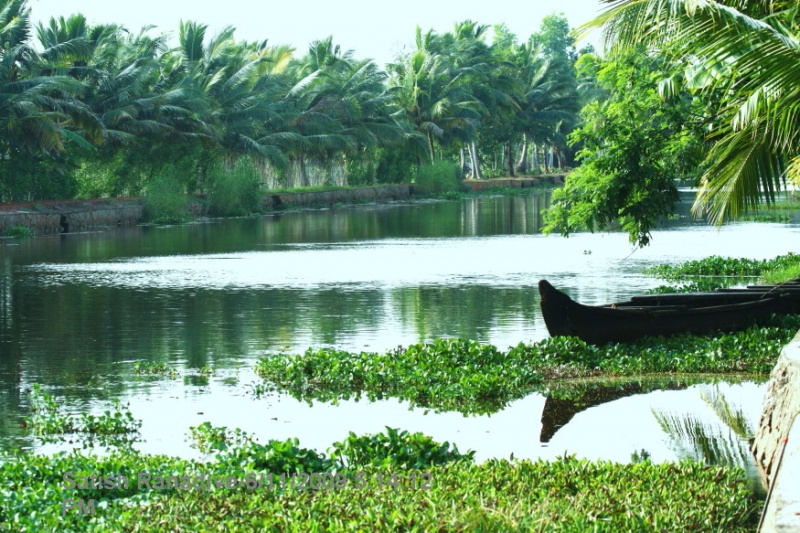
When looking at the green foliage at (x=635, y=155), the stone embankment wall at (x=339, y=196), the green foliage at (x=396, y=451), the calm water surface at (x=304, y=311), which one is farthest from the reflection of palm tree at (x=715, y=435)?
the stone embankment wall at (x=339, y=196)

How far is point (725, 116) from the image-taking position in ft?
50.5

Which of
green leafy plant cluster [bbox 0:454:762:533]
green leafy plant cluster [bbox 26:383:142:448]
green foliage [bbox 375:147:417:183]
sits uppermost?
green foliage [bbox 375:147:417:183]

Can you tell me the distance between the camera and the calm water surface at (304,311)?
37.2 ft

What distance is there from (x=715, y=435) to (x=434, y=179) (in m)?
59.6

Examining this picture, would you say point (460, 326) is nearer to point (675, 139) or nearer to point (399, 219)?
point (675, 139)

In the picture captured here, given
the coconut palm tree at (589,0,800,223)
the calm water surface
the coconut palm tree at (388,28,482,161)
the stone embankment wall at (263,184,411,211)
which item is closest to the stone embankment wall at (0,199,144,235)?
the calm water surface

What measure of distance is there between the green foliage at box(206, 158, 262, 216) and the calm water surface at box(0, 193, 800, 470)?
6.71 m

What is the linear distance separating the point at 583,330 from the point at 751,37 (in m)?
3.97

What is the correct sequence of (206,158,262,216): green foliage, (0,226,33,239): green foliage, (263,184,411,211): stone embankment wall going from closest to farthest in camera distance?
(0,226,33,239): green foliage, (206,158,262,216): green foliage, (263,184,411,211): stone embankment wall

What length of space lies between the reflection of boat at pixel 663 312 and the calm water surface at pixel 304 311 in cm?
159

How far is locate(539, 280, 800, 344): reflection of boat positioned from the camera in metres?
14.0

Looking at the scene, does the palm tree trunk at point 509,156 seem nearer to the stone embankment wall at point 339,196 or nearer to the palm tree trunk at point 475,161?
the palm tree trunk at point 475,161

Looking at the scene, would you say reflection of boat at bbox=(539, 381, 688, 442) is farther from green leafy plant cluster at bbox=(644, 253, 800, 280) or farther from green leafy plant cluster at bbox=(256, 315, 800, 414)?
green leafy plant cluster at bbox=(644, 253, 800, 280)

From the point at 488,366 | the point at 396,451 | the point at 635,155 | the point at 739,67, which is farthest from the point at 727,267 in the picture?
the point at 396,451
